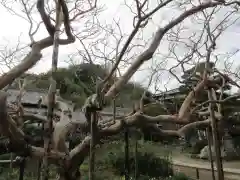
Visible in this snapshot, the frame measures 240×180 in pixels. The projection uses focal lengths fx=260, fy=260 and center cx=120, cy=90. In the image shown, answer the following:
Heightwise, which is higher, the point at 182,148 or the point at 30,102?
the point at 30,102

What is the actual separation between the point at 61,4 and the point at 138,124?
119 inches

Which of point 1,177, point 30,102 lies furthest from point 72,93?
point 1,177

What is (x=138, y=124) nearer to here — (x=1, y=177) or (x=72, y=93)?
(x=1, y=177)

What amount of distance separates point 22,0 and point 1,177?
6.01 meters

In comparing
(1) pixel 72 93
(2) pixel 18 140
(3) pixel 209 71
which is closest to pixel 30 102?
(1) pixel 72 93

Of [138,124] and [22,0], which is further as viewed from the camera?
[138,124]

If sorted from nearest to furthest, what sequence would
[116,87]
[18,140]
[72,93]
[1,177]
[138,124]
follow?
[18,140]
[116,87]
[138,124]
[1,177]
[72,93]

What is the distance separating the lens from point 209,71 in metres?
6.32

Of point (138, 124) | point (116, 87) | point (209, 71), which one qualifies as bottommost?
point (138, 124)

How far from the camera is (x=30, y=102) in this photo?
48.3 ft

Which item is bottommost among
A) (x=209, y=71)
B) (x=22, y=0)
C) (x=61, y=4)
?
(x=209, y=71)

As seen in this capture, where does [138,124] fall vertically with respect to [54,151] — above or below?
above

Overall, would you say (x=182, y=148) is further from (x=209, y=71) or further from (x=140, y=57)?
(x=140, y=57)

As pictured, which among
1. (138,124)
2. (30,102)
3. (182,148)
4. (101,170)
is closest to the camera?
(138,124)
